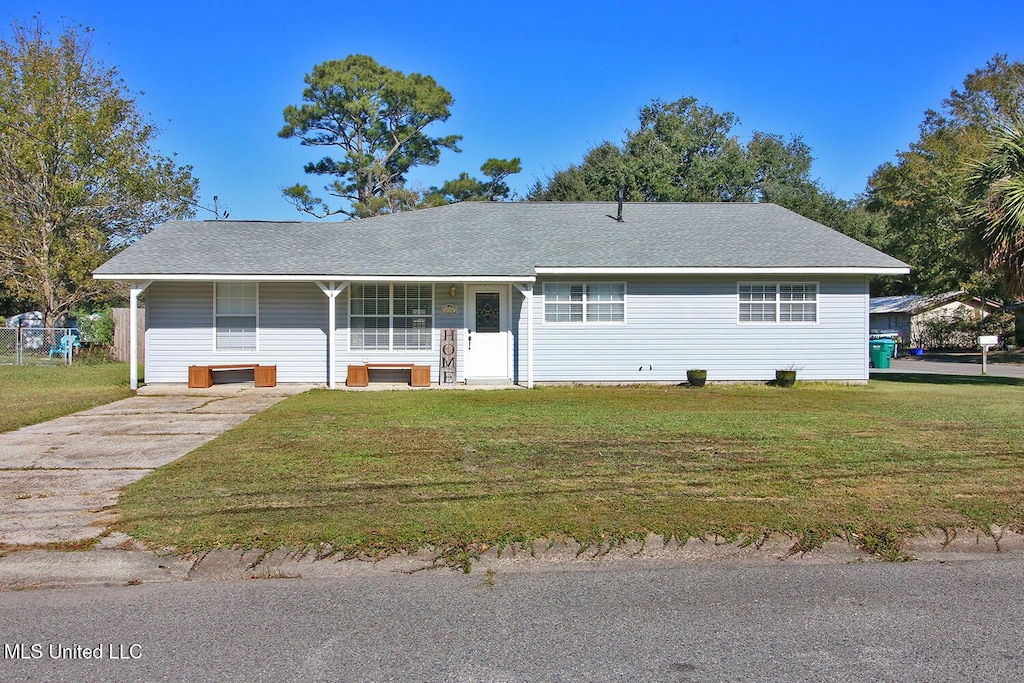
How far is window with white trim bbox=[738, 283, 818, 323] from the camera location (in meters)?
17.6

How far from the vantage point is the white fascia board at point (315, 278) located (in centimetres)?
1584

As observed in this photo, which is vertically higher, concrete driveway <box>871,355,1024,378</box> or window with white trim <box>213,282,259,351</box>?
→ window with white trim <box>213,282,259,351</box>

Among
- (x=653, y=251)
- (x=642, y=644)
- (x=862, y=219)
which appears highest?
(x=862, y=219)

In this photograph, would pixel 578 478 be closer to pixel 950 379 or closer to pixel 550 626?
pixel 550 626

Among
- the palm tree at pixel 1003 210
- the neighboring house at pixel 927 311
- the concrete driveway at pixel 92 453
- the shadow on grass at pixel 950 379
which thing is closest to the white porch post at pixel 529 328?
the concrete driveway at pixel 92 453

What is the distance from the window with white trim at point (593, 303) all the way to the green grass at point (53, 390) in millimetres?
9225

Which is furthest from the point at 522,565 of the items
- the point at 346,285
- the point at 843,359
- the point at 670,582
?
the point at 843,359

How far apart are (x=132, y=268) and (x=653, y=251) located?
1107 centimetres

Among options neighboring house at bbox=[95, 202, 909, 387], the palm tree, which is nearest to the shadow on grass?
neighboring house at bbox=[95, 202, 909, 387]

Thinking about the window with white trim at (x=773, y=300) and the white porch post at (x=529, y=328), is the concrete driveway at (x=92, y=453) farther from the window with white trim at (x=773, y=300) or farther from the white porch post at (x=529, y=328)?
the window with white trim at (x=773, y=300)

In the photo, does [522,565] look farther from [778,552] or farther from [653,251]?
[653,251]

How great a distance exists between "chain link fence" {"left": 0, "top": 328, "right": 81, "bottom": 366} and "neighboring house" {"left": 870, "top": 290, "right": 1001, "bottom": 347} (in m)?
36.0

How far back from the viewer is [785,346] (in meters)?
17.7

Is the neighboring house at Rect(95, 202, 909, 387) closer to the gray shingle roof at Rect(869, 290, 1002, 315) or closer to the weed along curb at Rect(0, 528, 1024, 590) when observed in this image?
the weed along curb at Rect(0, 528, 1024, 590)
